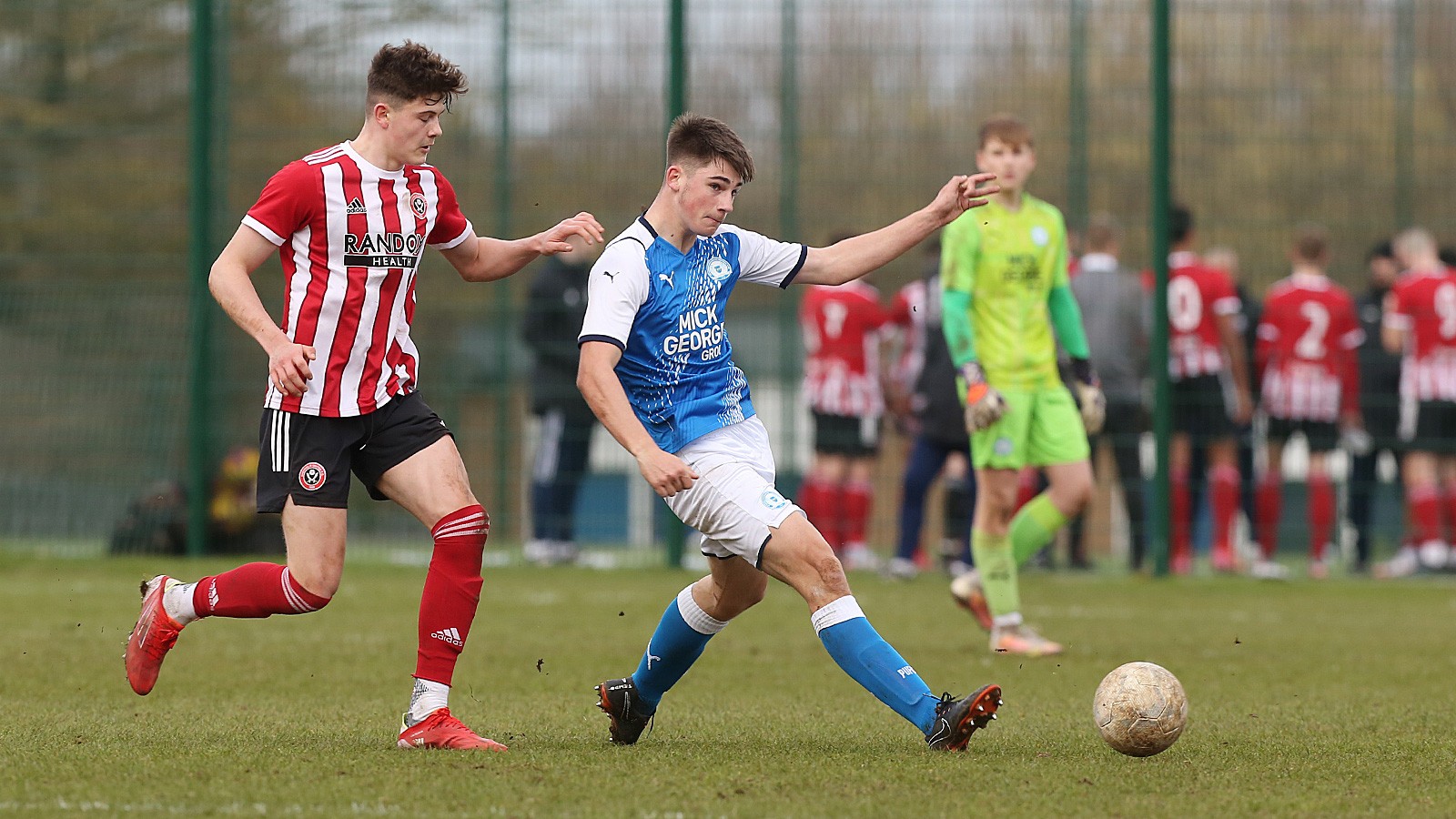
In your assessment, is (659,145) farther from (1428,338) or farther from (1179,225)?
(1428,338)

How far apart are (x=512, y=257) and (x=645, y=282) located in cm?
77

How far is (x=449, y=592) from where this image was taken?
5.64 m

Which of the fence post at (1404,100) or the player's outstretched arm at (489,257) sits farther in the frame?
the fence post at (1404,100)

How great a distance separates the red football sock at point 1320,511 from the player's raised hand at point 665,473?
991 cm

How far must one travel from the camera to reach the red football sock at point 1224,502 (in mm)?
13742

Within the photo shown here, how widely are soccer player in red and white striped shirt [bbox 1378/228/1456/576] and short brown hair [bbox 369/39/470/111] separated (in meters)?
9.89

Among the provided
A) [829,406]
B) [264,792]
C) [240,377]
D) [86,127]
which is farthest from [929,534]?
[264,792]

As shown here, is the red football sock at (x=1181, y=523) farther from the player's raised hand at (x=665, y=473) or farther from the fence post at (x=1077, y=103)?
the player's raised hand at (x=665, y=473)

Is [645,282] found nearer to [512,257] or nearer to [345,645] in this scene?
[512,257]

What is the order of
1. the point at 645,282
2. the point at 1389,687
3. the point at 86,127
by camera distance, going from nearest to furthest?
1. the point at 645,282
2. the point at 1389,687
3. the point at 86,127

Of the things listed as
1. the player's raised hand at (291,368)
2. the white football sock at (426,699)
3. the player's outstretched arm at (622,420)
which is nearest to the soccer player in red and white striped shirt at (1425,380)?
the player's outstretched arm at (622,420)

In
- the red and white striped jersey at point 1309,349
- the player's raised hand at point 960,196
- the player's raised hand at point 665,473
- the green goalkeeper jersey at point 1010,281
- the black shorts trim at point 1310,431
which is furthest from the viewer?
the black shorts trim at point 1310,431

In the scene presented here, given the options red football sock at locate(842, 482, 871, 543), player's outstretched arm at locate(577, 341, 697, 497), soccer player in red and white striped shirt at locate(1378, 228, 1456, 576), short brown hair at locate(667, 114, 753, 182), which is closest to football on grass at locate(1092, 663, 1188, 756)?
player's outstretched arm at locate(577, 341, 697, 497)

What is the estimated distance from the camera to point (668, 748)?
5.55 meters
